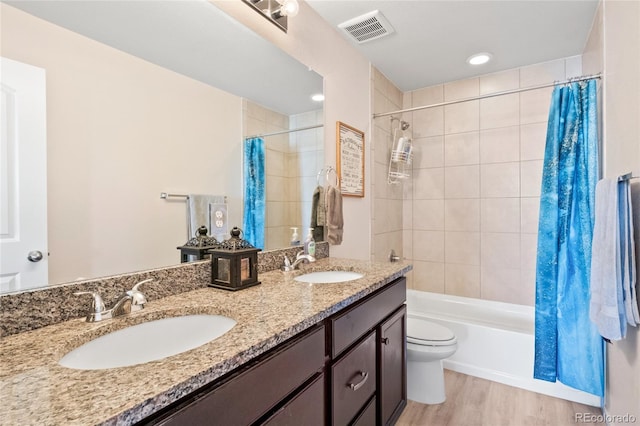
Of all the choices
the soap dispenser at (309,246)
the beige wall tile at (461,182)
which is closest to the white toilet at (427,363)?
the soap dispenser at (309,246)

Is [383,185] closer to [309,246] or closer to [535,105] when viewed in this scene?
[309,246]

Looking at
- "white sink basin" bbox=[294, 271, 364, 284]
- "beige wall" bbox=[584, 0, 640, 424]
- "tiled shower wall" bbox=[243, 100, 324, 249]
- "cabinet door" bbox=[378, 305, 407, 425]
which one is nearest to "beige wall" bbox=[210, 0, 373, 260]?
"tiled shower wall" bbox=[243, 100, 324, 249]

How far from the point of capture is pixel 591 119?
1865mm

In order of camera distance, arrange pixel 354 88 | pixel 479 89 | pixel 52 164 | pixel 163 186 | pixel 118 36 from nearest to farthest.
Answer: pixel 52 164 < pixel 118 36 < pixel 163 186 < pixel 354 88 < pixel 479 89

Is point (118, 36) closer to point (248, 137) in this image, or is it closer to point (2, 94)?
point (2, 94)

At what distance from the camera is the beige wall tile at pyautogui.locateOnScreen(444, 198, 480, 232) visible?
2.83 m

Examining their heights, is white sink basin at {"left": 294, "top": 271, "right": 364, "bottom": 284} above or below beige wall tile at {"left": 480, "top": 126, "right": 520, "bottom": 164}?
below

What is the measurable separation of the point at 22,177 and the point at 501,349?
2635 mm

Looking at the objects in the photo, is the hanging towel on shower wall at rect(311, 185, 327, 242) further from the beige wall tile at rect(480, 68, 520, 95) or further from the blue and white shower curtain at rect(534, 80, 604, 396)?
the beige wall tile at rect(480, 68, 520, 95)

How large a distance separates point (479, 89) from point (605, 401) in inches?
93.1

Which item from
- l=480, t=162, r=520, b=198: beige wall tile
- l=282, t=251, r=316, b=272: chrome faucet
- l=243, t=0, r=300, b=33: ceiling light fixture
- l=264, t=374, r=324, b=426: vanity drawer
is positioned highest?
l=243, t=0, r=300, b=33: ceiling light fixture

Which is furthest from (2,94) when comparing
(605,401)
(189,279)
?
(605,401)

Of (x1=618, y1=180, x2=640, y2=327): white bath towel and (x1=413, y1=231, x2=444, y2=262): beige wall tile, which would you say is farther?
(x1=413, y1=231, x2=444, y2=262): beige wall tile

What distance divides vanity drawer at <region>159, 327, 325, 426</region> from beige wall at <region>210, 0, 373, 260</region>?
1186 millimetres
